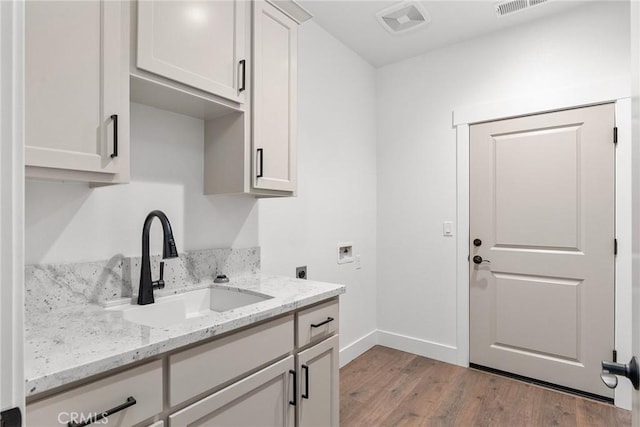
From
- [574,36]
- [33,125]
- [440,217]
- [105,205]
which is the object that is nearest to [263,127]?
[105,205]

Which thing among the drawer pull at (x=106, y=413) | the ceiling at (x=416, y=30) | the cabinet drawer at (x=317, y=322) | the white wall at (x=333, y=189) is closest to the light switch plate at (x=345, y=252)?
the white wall at (x=333, y=189)

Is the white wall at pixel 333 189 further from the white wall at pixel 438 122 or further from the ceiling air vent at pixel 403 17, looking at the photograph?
the ceiling air vent at pixel 403 17

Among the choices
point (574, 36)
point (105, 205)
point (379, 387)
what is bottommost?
point (379, 387)

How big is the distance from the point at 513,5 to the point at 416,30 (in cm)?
65

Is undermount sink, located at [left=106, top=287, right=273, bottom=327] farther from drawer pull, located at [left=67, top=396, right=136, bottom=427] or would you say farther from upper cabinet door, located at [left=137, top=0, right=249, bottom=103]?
upper cabinet door, located at [left=137, top=0, right=249, bottom=103]

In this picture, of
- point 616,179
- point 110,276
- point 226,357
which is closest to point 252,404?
point 226,357

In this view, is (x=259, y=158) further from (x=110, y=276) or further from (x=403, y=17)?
(x=403, y=17)

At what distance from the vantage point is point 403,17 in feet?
8.01

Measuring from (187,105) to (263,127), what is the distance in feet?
1.15

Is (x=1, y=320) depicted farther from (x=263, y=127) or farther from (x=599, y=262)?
(x=599, y=262)

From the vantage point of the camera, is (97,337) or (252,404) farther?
(252,404)

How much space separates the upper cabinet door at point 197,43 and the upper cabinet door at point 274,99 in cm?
10

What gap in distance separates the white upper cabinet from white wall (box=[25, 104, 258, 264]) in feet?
1.00

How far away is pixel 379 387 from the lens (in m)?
2.40
